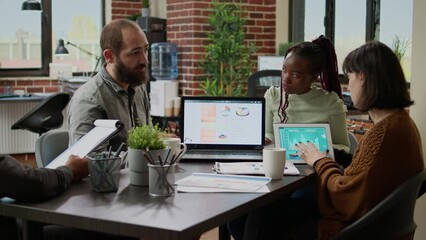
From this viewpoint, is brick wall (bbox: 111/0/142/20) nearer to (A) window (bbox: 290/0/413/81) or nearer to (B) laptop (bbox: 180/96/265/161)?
(A) window (bbox: 290/0/413/81)

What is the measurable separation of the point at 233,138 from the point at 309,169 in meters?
0.48

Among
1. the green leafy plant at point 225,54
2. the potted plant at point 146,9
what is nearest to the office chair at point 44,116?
the green leafy plant at point 225,54

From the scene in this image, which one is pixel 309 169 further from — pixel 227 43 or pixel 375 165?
pixel 227 43

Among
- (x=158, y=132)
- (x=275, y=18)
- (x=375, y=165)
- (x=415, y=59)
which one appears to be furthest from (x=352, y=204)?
(x=275, y=18)

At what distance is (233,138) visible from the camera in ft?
9.07

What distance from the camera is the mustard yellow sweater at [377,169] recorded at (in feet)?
6.88

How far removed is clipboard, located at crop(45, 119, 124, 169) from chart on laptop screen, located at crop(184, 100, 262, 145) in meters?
0.57

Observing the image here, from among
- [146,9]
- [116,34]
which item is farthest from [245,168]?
[146,9]

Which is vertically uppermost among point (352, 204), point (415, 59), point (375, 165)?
point (415, 59)

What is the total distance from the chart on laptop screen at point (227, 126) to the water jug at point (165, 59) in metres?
4.09

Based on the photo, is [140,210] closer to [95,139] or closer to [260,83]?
[95,139]

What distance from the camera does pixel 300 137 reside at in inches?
100.0

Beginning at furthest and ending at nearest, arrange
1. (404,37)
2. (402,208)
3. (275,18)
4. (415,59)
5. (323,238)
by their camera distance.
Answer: (275,18) → (404,37) → (415,59) → (323,238) → (402,208)

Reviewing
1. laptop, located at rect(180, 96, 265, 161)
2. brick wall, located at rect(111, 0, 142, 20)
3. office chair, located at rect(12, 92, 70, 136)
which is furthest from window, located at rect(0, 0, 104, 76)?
laptop, located at rect(180, 96, 265, 161)
